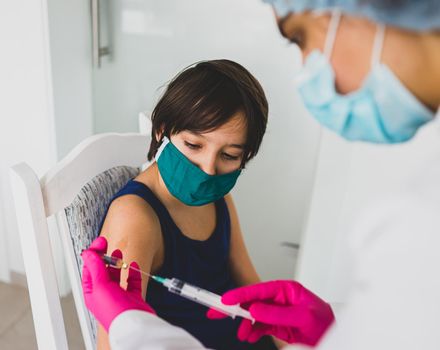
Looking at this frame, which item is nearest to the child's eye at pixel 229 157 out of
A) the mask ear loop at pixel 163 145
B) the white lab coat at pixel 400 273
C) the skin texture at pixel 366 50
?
the mask ear loop at pixel 163 145

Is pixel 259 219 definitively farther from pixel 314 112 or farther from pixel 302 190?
pixel 314 112

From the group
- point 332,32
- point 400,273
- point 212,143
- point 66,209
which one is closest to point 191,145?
Result: point 212,143

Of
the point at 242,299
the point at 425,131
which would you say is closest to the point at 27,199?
the point at 242,299

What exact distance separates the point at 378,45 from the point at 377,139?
16cm

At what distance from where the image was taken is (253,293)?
0.90 m

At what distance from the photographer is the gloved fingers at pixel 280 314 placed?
0.89m

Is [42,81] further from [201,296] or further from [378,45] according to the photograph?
[378,45]

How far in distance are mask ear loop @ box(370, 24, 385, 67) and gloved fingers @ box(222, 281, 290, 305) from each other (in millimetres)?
503

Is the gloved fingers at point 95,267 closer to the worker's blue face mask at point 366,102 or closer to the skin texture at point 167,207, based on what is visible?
the skin texture at point 167,207

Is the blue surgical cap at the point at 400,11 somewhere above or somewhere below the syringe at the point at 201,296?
above

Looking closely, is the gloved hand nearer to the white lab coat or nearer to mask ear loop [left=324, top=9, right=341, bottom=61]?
the white lab coat

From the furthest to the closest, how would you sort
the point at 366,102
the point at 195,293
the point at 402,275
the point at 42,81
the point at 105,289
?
the point at 42,81, the point at 195,293, the point at 105,289, the point at 366,102, the point at 402,275

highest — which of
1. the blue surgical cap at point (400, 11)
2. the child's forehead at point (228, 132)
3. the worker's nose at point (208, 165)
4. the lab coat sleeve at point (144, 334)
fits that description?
the blue surgical cap at point (400, 11)

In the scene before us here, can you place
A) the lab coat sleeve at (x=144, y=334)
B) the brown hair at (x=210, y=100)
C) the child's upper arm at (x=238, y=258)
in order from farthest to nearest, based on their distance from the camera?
the child's upper arm at (x=238, y=258), the brown hair at (x=210, y=100), the lab coat sleeve at (x=144, y=334)
